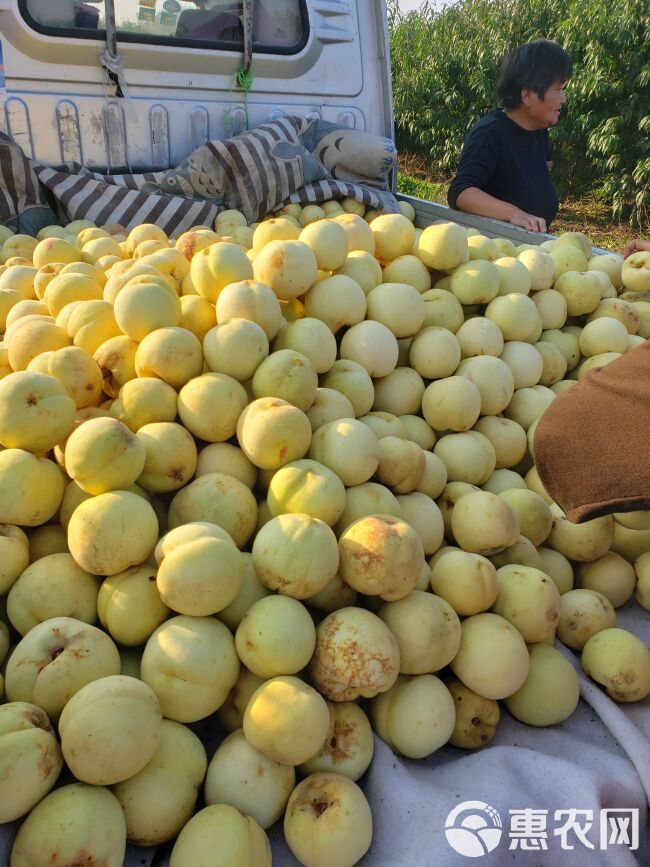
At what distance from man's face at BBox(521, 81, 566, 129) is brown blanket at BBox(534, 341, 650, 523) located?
141 inches

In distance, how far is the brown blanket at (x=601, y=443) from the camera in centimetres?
158

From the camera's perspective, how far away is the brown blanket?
5.19ft

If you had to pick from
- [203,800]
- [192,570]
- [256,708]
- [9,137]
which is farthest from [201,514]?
[9,137]

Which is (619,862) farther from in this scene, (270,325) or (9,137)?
(9,137)

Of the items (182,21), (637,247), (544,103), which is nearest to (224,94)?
(182,21)

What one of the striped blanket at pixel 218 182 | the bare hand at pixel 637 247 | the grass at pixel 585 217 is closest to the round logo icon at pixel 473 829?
the bare hand at pixel 637 247

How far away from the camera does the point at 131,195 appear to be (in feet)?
12.1

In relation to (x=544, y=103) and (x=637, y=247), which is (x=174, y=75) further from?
(x=637, y=247)

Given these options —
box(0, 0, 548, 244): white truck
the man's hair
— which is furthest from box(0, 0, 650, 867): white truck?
the man's hair

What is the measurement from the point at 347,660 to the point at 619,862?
638 millimetres

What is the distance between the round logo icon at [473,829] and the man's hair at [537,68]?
4.61m

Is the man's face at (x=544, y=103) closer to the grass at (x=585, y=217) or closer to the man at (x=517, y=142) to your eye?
the man at (x=517, y=142)

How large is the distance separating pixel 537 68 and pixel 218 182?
2.38 meters

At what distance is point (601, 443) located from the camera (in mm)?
1636
